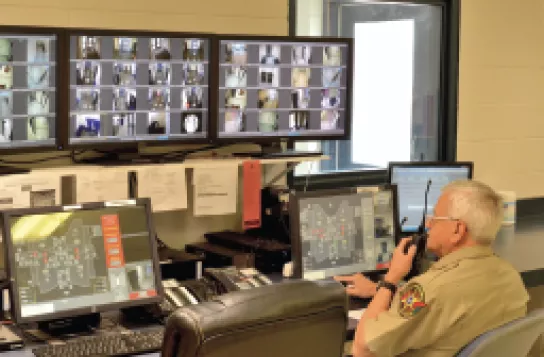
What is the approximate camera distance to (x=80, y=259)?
9.34ft

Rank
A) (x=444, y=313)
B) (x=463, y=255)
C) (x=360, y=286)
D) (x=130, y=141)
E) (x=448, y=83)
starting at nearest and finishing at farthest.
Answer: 1. (x=444, y=313)
2. (x=463, y=255)
3. (x=360, y=286)
4. (x=130, y=141)
5. (x=448, y=83)

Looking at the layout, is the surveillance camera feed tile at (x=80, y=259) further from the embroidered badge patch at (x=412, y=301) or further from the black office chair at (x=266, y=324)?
the black office chair at (x=266, y=324)

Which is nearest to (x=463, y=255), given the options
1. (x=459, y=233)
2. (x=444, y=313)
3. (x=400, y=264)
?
(x=459, y=233)

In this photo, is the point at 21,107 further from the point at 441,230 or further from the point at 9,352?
the point at 441,230

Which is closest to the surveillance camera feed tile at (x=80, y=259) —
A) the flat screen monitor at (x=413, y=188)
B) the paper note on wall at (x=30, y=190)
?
the paper note on wall at (x=30, y=190)

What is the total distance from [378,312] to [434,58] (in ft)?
7.64

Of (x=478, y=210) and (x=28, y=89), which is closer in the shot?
(x=478, y=210)

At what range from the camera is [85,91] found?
10.7 feet

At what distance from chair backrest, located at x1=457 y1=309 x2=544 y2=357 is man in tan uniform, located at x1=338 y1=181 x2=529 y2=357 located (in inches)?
5.1

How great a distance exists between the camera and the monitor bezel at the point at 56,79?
304cm

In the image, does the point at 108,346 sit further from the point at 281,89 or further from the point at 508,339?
the point at 281,89

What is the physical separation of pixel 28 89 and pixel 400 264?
1407 mm

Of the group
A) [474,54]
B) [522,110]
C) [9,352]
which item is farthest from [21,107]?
[522,110]

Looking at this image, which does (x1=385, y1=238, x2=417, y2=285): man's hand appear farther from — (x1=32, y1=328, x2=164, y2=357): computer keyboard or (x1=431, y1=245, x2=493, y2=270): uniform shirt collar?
(x1=32, y1=328, x2=164, y2=357): computer keyboard
